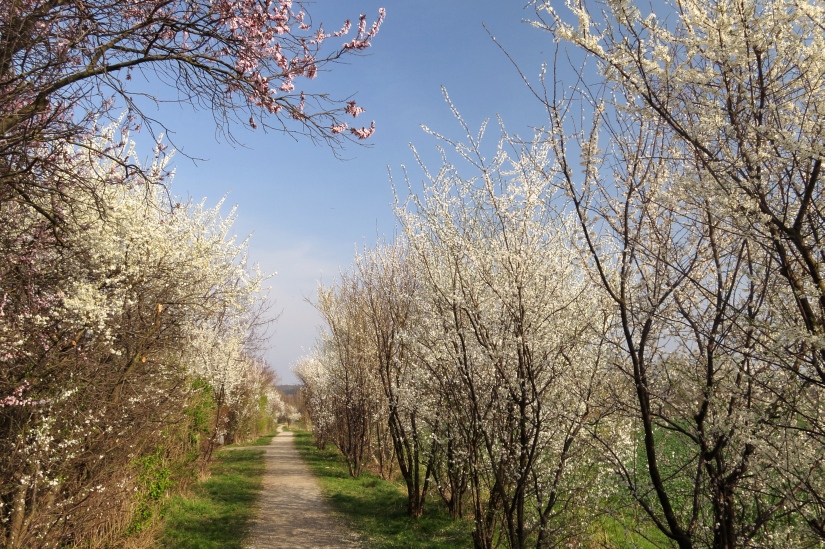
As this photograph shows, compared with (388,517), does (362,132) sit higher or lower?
higher

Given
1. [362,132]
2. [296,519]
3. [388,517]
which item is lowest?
[296,519]

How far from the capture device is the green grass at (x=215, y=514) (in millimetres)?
8102

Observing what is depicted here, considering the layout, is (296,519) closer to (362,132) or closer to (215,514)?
(215,514)

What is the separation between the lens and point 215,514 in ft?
33.4

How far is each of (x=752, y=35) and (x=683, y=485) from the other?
11.5 feet

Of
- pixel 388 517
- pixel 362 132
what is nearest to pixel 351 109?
pixel 362 132

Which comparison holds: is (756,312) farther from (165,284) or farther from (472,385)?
(165,284)

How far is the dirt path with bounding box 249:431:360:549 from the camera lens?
8391mm

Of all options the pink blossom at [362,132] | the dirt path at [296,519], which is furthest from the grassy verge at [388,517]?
the pink blossom at [362,132]

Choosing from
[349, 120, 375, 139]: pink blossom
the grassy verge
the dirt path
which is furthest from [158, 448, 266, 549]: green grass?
[349, 120, 375, 139]: pink blossom

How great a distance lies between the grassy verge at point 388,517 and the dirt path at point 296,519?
1.13 ft

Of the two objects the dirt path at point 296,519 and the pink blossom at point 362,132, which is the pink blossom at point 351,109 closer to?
the pink blossom at point 362,132

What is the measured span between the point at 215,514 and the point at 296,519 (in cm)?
159

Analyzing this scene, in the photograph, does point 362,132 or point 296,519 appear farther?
point 296,519
